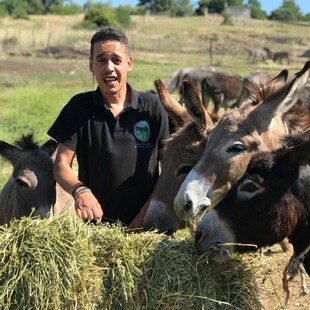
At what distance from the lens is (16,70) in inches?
1156

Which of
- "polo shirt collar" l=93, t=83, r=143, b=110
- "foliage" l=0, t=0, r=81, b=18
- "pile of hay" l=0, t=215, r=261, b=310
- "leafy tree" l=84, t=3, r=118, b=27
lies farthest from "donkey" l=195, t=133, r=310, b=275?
"foliage" l=0, t=0, r=81, b=18

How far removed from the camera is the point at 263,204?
336 cm

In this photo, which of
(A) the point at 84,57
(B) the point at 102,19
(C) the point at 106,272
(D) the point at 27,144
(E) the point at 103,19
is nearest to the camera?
(C) the point at 106,272

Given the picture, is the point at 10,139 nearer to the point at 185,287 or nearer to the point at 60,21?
the point at 185,287

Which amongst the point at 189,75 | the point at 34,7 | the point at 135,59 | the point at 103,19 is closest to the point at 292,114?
the point at 189,75

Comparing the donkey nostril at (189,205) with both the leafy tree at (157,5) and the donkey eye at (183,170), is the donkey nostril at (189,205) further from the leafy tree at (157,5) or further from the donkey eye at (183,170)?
the leafy tree at (157,5)

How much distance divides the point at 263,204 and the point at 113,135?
1444mm

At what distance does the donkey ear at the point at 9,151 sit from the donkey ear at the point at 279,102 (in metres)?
2.38

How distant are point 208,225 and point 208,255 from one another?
185 mm

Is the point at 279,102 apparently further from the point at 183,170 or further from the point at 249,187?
the point at 183,170

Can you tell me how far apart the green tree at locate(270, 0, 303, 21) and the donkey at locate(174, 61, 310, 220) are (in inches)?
4291

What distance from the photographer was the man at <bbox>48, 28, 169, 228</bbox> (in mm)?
4168

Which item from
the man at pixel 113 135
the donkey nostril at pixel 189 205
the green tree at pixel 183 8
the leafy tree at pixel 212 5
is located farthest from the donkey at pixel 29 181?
the green tree at pixel 183 8

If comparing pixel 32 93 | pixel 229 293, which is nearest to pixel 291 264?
pixel 229 293
